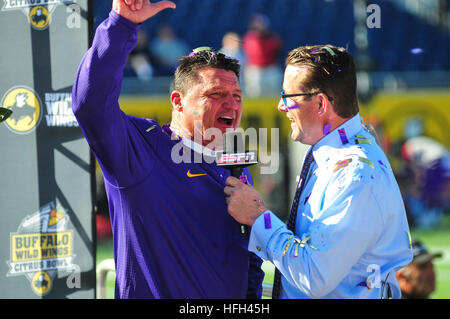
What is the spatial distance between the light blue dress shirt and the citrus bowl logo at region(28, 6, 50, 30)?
148 centimetres

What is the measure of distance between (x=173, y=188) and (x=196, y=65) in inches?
26.6

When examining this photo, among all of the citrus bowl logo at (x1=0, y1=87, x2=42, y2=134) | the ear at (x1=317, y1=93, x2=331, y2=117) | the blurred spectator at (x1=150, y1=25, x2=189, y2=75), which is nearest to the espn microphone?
the ear at (x1=317, y1=93, x2=331, y2=117)

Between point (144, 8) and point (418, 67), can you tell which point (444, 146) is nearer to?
point (418, 67)

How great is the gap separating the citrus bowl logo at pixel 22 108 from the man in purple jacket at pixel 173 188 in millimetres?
665

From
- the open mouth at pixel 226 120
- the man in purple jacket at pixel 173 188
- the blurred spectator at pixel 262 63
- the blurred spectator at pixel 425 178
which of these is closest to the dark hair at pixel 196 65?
the man in purple jacket at pixel 173 188

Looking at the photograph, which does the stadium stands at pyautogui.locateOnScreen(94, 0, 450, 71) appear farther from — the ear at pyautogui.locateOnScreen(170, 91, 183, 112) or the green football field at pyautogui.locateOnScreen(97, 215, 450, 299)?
the ear at pyautogui.locateOnScreen(170, 91, 183, 112)

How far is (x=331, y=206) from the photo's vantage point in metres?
2.39

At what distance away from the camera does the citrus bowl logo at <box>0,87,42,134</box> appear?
3.06m

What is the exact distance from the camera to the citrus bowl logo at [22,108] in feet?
10.0

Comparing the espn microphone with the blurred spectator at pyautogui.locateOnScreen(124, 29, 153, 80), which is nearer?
the espn microphone

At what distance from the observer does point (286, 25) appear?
543 inches

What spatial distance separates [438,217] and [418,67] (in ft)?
13.3

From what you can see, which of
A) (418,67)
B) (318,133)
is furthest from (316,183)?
(418,67)

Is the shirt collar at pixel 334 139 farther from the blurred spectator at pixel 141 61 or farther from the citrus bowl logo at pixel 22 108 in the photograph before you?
the blurred spectator at pixel 141 61
